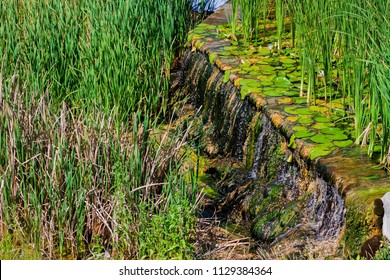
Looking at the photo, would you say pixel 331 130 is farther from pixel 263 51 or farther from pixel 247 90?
pixel 263 51

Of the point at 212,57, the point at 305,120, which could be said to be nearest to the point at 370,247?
the point at 305,120

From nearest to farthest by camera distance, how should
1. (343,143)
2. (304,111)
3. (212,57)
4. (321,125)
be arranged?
(343,143), (321,125), (304,111), (212,57)

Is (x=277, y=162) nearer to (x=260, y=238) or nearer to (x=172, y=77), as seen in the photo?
(x=260, y=238)

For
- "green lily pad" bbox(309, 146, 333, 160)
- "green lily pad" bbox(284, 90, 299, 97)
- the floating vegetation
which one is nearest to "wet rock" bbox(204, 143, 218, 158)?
the floating vegetation

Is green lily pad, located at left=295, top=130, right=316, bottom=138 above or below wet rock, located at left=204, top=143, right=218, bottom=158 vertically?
above

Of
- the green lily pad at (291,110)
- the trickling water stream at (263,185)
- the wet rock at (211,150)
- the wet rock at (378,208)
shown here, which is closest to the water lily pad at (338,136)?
the trickling water stream at (263,185)

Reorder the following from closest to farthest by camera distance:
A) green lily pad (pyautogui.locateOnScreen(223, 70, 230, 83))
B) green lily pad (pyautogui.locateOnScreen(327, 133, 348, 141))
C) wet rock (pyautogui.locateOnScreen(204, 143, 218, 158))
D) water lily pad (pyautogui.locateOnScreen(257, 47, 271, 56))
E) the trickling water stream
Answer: the trickling water stream → green lily pad (pyautogui.locateOnScreen(327, 133, 348, 141)) → green lily pad (pyautogui.locateOnScreen(223, 70, 230, 83)) → wet rock (pyautogui.locateOnScreen(204, 143, 218, 158)) → water lily pad (pyautogui.locateOnScreen(257, 47, 271, 56))

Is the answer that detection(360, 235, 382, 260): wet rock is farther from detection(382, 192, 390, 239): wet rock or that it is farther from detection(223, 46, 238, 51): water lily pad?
detection(223, 46, 238, 51): water lily pad

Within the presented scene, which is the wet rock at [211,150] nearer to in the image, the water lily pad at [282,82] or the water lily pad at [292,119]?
the water lily pad at [282,82]

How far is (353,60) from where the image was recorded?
5637mm

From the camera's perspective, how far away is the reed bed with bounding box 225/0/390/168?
17.3ft

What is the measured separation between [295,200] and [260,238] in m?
0.34

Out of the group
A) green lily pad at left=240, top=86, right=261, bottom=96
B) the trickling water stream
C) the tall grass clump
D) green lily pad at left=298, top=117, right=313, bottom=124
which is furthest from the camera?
green lily pad at left=240, top=86, right=261, bottom=96

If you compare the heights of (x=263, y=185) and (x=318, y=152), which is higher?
(x=318, y=152)
